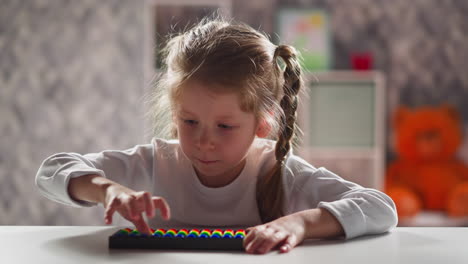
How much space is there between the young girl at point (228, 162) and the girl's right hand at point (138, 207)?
0.11 feet

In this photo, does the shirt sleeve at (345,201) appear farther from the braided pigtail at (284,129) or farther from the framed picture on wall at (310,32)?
the framed picture on wall at (310,32)

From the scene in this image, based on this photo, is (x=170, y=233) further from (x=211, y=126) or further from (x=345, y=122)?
(x=345, y=122)

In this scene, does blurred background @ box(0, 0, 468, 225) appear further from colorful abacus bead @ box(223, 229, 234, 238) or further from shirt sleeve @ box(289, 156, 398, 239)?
colorful abacus bead @ box(223, 229, 234, 238)

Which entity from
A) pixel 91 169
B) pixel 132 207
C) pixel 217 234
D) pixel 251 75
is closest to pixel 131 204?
pixel 132 207

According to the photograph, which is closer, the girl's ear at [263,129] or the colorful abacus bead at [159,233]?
the colorful abacus bead at [159,233]

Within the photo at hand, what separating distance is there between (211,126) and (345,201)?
260 mm

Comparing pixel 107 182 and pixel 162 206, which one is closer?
pixel 162 206

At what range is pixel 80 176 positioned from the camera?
933 mm

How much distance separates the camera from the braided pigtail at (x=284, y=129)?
1050mm

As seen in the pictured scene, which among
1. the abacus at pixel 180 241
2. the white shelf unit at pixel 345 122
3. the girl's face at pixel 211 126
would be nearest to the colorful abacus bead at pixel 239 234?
the abacus at pixel 180 241

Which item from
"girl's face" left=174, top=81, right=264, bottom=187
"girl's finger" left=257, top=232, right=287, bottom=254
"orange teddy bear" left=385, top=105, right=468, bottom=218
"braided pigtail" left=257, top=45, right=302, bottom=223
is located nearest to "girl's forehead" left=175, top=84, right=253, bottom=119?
"girl's face" left=174, top=81, right=264, bottom=187

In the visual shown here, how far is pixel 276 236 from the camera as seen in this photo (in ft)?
2.30

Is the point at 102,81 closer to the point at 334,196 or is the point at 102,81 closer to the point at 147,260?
the point at 334,196

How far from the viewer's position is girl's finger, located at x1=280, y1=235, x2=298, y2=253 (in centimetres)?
68
